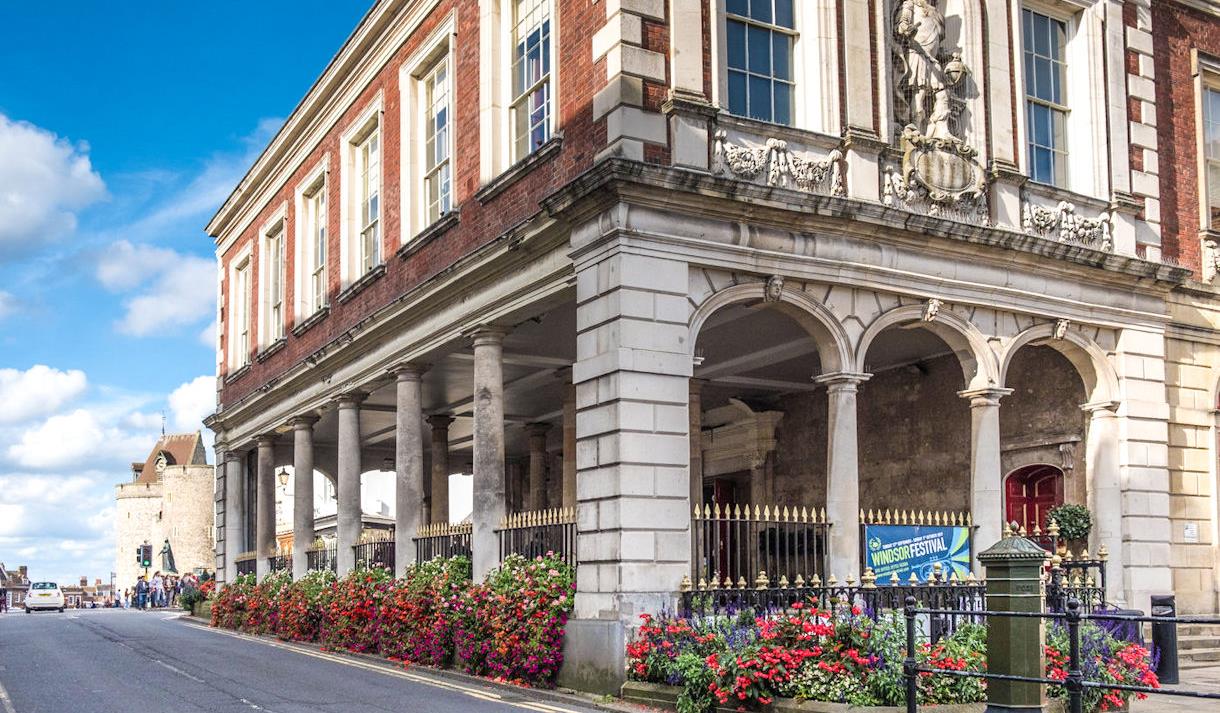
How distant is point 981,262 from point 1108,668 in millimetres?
6055

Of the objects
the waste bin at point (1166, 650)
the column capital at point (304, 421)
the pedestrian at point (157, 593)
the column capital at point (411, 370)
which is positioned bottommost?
the pedestrian at point (157, 593)

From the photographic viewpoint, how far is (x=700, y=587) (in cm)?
1396

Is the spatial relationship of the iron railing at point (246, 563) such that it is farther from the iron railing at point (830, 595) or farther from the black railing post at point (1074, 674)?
the black railing post at point (1074, 674)

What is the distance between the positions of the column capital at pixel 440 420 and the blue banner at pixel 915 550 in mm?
15086

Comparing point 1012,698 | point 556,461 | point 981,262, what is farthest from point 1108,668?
point 556,461

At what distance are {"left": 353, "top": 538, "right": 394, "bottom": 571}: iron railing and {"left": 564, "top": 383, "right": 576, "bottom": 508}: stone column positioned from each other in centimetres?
309

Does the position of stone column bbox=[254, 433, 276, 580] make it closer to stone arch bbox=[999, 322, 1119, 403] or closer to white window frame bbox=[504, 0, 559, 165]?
white window frame bbox=[504, 0, 559, 165]

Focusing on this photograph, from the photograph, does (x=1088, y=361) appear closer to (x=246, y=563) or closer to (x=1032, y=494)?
(x=1032, y=494)

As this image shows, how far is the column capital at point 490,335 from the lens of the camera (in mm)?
18062

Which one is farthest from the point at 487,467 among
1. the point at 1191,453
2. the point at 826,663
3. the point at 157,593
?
the point at 157,593

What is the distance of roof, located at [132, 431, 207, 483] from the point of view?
94.9 meters

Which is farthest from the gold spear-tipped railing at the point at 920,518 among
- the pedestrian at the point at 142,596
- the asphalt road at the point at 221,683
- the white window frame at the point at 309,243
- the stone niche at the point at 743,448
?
the pedestrian at the point at 142,596

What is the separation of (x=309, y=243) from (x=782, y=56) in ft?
47.1

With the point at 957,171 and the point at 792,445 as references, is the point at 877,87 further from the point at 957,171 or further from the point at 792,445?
the point at 792,445
